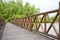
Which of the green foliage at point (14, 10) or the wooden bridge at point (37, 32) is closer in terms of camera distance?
the wooden bridge at point (37, 32)

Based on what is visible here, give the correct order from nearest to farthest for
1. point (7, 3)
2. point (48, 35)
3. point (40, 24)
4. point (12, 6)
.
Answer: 1. point (48, 35)
2. point (40, 24)
3. point (12, 6)
4. point (7, 3)

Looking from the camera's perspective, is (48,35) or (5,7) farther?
(5,7)

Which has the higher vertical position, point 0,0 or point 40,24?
point 0,0

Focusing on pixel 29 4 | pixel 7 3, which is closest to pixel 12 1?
pixel 7 3

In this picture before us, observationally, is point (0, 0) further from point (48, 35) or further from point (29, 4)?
point (48, 35)

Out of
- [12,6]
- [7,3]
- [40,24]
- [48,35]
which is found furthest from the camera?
[7,3]

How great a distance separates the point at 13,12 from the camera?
56.8 meters

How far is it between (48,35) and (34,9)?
168 ft

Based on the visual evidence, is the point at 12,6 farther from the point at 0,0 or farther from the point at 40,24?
the point at 40,24

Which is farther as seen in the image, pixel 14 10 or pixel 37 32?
pixel 14 10

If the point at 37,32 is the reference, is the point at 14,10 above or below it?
above

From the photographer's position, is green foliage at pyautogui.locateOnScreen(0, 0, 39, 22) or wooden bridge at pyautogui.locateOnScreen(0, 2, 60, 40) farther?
green foliage at pyautogui.locateOnScreen(0, 0, 39, 22)

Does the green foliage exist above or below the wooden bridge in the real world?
above

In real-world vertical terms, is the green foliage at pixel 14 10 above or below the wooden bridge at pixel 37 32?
above
